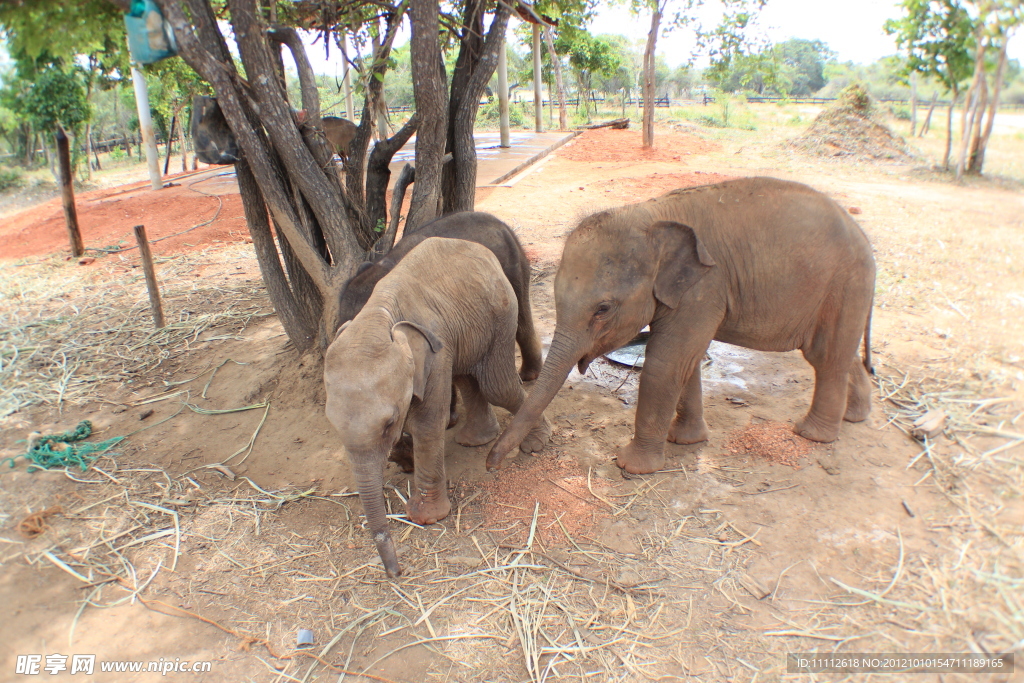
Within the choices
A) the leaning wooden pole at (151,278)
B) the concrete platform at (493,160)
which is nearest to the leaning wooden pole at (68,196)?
the concrete platform at (493,160)

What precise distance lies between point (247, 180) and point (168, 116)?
2256cm

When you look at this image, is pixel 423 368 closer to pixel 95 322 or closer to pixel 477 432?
pixel 477 432

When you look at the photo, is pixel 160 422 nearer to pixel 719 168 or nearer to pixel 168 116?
pixel 719 168

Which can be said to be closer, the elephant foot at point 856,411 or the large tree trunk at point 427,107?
the elephant foot at point 856,411

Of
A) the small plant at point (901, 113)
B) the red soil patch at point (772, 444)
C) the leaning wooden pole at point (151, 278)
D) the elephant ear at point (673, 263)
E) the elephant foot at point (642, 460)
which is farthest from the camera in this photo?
the small plant at point (901, 113)

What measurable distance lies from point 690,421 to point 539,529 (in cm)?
162

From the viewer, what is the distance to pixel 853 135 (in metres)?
21.5

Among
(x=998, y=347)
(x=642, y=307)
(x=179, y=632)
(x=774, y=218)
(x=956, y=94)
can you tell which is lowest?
(x=179, y=632)

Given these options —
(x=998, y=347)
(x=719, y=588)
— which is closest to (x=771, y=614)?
(x=719, y=588)

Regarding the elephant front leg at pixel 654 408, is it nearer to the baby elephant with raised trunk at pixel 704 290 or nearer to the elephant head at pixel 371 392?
the baby elephant with raised trunk at pixel 704 290

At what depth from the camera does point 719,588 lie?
12.1 feet

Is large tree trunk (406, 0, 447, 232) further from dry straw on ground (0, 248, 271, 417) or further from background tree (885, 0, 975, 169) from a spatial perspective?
background tree (885, 0, 975, 169)

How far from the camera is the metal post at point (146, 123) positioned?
50.7 feet

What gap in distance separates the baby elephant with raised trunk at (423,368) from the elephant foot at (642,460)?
711mm
